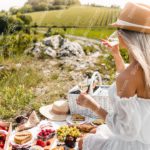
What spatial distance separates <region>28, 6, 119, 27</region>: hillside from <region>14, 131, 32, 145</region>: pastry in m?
7.27

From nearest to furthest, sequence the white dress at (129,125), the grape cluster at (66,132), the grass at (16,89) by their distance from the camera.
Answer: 1. the white dress at (129,125)
2. the grape cluster at (66,132)
3. the grass at (16,89)

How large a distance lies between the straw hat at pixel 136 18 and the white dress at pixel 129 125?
1.64 ft

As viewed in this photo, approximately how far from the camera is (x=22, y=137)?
3914mm

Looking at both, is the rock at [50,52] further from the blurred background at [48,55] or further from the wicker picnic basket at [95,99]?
the wicker picnic basket at [95,99]

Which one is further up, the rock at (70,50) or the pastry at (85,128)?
the pastry at (85,128)

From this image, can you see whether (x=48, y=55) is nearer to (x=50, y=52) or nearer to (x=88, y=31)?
(x=50, y=52)

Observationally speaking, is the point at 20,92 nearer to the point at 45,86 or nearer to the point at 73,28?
the point at 45,86

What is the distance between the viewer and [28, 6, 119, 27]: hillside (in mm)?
11484

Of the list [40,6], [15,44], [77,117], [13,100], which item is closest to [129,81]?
[77,117]

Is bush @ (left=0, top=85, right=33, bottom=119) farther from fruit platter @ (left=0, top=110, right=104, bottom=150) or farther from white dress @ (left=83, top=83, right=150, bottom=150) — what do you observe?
white dress @ (left=83, top=83, right=150, bottom=150)

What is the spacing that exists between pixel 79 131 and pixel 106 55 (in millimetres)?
3887

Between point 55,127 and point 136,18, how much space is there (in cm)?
191

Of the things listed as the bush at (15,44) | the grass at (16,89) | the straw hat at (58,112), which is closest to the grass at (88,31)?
the bush at (15,44)

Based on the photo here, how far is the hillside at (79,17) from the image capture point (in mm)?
11484
